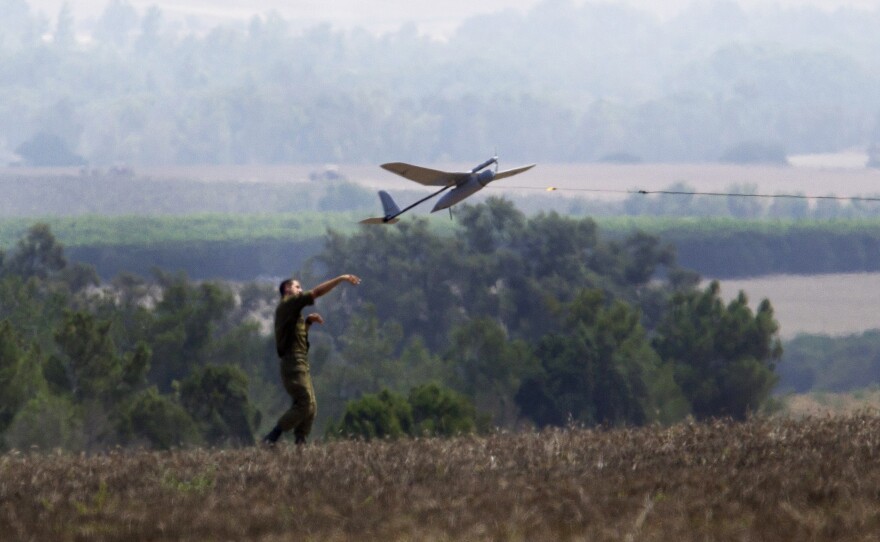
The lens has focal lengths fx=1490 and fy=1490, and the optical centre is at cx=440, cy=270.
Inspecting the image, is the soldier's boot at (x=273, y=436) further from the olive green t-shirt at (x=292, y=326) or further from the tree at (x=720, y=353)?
the tree at (x=720, y=353)

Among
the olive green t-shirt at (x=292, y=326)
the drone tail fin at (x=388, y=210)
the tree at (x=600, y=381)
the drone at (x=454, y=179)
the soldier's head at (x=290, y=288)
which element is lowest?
the tree at (x=600, y=381)

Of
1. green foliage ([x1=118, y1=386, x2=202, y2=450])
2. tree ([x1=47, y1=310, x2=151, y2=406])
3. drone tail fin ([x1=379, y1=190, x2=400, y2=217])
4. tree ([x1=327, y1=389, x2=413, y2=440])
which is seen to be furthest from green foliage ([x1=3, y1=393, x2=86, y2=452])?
drone tail fin ([x1=379, y1=190, x2=400, y2=217])

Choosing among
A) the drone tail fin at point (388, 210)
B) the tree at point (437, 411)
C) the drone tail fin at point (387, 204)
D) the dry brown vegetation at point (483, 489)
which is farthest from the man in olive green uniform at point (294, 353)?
the tree at point (437, 411)

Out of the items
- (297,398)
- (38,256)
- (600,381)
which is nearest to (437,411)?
(600,381)

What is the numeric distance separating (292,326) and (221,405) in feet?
225

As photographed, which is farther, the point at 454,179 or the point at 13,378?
the point at 13,378

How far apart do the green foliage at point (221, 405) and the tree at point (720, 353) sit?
117 feet

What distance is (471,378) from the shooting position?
11256 cm

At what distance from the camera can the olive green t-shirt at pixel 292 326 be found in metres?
17.8

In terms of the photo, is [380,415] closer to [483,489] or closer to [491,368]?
[491,368]

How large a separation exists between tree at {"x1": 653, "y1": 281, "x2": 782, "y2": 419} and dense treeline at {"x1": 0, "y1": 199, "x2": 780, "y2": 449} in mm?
163

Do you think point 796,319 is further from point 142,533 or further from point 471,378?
point 142,533

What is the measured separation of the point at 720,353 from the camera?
112m

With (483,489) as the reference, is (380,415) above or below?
below
